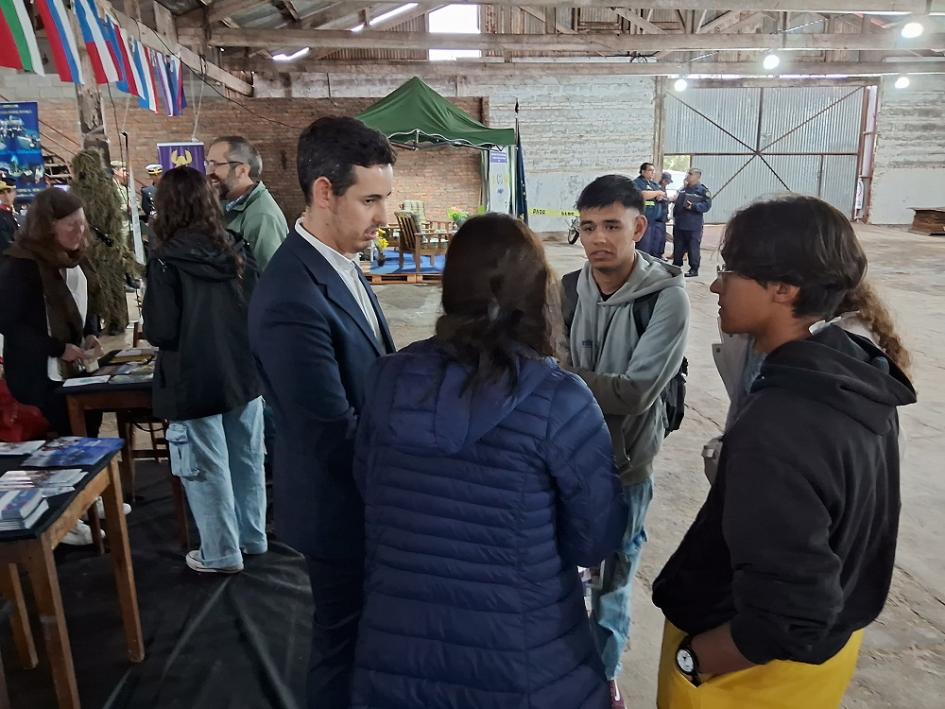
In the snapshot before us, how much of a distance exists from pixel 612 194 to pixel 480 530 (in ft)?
3.51

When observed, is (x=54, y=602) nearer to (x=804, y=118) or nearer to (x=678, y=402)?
(x=678, y=402)

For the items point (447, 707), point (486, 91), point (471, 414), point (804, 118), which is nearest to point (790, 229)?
point (471, 414)

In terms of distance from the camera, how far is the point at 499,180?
927 cm

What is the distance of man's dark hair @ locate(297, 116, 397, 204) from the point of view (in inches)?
61.4

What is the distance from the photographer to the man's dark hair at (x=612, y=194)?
178 cm

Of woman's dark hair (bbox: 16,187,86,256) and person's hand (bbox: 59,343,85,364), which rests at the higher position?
woman's dark hair (bbox: 16,187,86,256)

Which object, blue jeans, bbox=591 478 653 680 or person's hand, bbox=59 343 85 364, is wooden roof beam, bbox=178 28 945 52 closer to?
person's hand, bbox=59 343 85 364

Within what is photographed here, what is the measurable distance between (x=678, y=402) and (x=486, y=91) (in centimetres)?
1276

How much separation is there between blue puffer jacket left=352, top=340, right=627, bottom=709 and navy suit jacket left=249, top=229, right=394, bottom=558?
37 cm

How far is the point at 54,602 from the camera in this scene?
173 centimetres

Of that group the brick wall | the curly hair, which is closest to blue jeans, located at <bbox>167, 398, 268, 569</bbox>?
the curly hair

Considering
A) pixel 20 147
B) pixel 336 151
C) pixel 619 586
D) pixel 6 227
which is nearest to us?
pixel 336 151

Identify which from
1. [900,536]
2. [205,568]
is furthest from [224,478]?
[900,536]

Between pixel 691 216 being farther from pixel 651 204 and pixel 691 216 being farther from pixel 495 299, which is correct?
pixel 495 299
